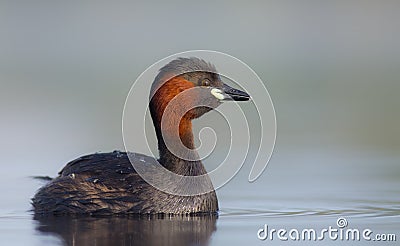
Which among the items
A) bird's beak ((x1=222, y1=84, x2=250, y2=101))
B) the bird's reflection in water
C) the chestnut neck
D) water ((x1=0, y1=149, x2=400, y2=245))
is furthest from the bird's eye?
the bird's reflection in water

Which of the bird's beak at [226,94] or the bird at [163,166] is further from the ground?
the bird's beak at [226,94]

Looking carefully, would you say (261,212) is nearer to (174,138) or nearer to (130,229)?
(174,138)

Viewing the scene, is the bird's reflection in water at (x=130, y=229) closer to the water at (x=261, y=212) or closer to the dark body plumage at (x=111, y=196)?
the water at (x=261, y=212)

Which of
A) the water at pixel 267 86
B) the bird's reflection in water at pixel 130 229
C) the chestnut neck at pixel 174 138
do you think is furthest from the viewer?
the chestnut neck at pixel 174 138

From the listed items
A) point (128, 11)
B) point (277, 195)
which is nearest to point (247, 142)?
point (277, 195)

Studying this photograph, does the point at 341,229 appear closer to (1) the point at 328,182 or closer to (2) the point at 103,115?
(1) the point at 328,182

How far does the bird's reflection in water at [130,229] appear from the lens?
1085 cm

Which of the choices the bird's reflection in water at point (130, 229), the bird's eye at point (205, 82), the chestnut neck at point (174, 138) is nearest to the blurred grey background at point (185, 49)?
the bird's reflection in water at point (130, 229)

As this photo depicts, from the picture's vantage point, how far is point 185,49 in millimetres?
23609

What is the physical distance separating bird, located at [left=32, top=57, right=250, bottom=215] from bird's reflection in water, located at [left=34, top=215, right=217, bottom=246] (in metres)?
0.18

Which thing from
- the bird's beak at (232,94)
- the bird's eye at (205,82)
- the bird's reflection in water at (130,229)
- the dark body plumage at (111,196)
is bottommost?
the bird's reflection in water at (130,229)

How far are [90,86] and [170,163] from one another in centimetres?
965

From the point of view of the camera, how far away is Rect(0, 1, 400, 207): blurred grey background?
16609 mm

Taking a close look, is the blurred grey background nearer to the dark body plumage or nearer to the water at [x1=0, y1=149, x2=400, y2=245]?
the water at [x1=0, y1=149, x2=400, y2=245]
